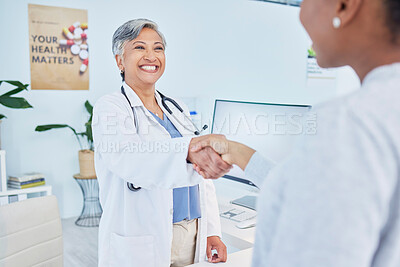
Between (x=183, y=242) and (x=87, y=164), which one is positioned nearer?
(x=183, y=242)

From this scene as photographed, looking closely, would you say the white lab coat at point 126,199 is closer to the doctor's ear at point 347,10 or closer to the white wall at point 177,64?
the doctor's ear at point 347,10

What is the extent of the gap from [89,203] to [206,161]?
10.4 ft

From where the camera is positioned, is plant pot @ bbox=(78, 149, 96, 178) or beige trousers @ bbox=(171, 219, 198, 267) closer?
beige trousers @ bbox=(171, 219, 198, 267)

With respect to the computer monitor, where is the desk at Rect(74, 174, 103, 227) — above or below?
below

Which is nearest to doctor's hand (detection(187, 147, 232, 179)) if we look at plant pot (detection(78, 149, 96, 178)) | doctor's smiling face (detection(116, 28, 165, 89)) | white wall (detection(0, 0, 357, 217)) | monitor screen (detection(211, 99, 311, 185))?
doctor's smiling face (detection(116, 28, 165, 89))

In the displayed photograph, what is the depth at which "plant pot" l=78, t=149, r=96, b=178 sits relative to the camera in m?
3.77

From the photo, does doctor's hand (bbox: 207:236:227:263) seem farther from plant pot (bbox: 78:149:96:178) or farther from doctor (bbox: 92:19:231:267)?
plant pot (bbox: 78:149:96:178)

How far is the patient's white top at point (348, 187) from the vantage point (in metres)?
0.43

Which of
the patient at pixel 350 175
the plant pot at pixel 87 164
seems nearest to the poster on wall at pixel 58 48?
the plant pot at pixel 87 164

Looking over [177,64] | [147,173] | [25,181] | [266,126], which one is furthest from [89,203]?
[147,173]

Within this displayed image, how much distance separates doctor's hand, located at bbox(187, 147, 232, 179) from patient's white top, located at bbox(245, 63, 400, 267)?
75cm

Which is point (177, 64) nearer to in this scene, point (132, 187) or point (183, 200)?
point (183, 200)

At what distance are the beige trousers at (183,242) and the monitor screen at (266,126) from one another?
1.78 ft

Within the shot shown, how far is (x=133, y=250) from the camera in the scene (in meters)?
1.42
